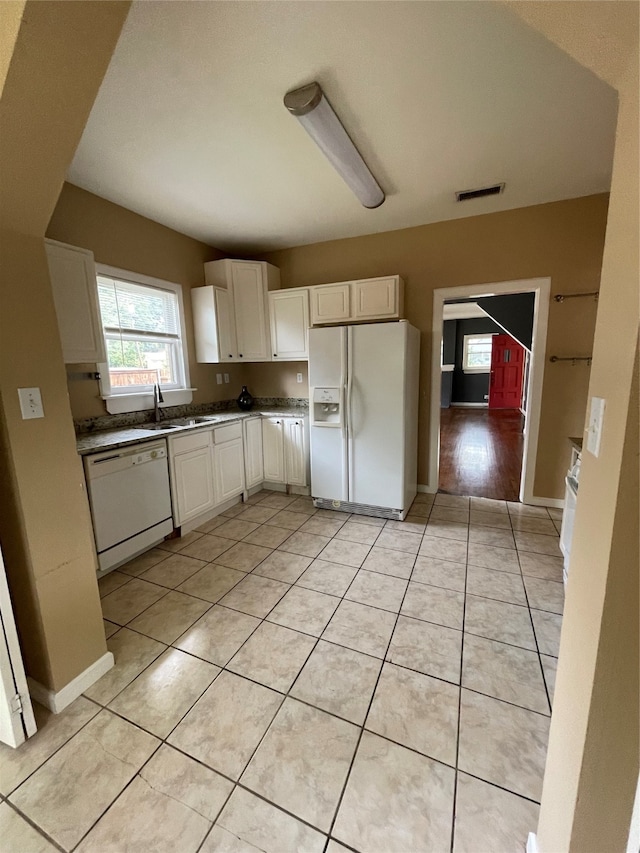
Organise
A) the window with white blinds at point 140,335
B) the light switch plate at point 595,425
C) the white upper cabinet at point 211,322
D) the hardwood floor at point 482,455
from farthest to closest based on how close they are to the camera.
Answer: the hardwood floor at point 482,455 < the white upper cabinet at point 211,322 < the window with white blinds at point 140,335 < the light switch plate at point 595,425

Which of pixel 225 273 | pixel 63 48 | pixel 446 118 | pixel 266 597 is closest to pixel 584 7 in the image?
pixel 63 48

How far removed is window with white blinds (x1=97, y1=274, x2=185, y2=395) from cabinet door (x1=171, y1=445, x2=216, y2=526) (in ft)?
2.69

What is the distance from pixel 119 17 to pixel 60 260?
5.15 feet

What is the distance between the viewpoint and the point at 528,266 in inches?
119

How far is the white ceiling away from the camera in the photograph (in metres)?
1.36

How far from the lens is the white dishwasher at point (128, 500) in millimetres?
2176

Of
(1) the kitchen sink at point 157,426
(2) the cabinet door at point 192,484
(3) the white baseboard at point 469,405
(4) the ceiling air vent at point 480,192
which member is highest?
(4) the ceiling air vent at point 480,192

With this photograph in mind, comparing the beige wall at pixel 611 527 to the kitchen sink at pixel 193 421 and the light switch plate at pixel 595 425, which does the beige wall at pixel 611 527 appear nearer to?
the light switch plate at pixel 595 425

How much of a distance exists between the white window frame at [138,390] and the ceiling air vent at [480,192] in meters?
2.64

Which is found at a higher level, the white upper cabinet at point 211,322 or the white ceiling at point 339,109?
the white ceiling at point 339,109

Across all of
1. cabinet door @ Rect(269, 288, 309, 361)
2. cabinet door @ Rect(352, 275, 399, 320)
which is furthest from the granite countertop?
cabinet door @ Rect(352, 275, 399, 320)

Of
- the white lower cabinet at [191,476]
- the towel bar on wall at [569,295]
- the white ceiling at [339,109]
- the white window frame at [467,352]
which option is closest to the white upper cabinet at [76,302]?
the white ceiling at [339,109]

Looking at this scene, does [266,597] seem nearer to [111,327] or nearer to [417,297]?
[111,327]

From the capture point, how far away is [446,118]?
6.16ft
